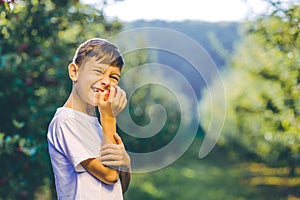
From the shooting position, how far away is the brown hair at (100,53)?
202cm

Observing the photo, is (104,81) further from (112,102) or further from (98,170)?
(98,170)

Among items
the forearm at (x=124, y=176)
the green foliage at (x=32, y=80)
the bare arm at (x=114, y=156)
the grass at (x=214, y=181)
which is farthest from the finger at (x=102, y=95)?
the grass at (x=214, y=181)

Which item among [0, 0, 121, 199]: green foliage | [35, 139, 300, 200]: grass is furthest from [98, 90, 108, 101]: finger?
[35, 139, 300, 200]: grass

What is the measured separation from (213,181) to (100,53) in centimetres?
644

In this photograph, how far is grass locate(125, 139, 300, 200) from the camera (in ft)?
23.4

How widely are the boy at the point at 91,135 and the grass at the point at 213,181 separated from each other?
470 centimetres

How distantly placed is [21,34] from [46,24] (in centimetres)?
16

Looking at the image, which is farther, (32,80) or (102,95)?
(32,80)

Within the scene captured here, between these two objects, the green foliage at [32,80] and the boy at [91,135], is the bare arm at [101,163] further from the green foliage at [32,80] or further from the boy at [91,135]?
the green foliage at [32,80]

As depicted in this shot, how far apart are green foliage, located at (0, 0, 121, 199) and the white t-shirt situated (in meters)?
1.92

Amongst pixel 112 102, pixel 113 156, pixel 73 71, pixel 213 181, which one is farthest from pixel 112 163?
pixel 213 181

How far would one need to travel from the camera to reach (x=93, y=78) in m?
2.00

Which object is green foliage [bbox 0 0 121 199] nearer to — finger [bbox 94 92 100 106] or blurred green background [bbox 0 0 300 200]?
blurred green background [bbox 0 0 300 200]

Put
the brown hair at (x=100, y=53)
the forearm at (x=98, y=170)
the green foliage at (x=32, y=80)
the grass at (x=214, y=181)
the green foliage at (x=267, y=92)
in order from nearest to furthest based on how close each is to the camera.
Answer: the forearm at (x=98, y=170), the brown hair at (x=100, y=53), the green foliage at (x=32, y=80), the green foliage at (x=267, y=92), the grass at (x=214, y=181)
